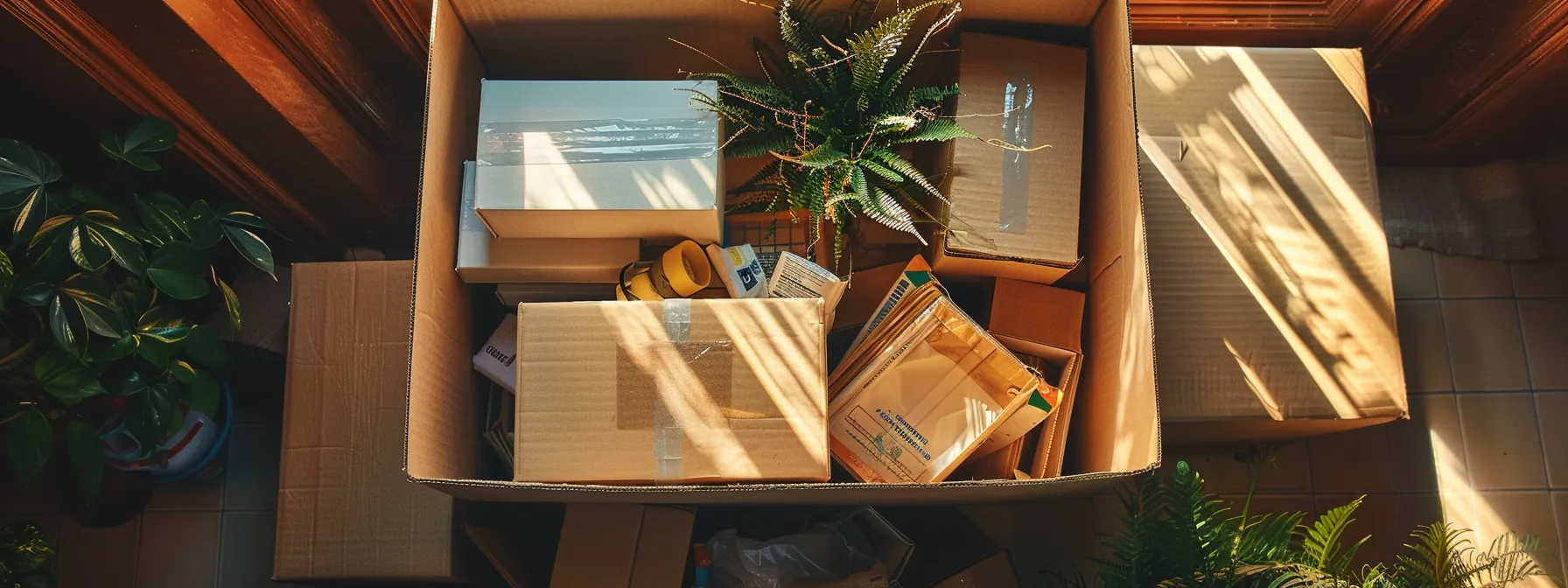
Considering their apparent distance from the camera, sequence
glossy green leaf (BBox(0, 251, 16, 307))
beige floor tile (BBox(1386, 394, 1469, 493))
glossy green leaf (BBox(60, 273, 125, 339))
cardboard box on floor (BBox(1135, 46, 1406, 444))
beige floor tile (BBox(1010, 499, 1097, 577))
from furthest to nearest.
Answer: beige floor tile (BBox(1386, 394, 1469, 493)) < beige floor tile (BBox(1010, 499, 1097, 577)) < cardboard box on floor (BBox(1135, 46, 1406, 444)) < glossy green leaf (BBox(60, 273, 125, 339)) < glossy green leaf (BBox(0, 251, 16, 307))

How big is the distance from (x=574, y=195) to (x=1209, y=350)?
115cm

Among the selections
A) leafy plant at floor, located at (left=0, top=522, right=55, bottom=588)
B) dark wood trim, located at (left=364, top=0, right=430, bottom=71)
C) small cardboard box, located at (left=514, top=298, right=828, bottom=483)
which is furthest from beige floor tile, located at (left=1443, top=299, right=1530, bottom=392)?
leafy plant at floor, located at (left=0, top=522, right=55, bottom=588)

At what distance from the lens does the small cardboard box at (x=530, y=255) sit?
1604 millimetres

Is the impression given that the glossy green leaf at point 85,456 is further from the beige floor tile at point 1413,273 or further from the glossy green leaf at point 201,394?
the beige floor tile at point 1413,273

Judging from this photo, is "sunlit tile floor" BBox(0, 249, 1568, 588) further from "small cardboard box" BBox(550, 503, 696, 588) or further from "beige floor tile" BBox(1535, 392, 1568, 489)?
"small cardboard box" BBox(550, 503, 696, 588)

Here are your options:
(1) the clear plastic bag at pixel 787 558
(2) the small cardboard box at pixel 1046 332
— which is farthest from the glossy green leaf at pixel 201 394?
(2) the small cardboard box at pixel 1046 332

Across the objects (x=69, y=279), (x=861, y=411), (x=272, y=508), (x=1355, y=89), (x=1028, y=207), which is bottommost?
(x=272, y=508)

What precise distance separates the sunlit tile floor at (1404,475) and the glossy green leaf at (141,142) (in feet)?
2.58

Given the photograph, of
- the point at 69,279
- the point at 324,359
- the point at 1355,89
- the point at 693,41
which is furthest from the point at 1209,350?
the point at 69,279

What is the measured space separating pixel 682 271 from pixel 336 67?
0.81 m

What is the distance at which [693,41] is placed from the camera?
5.60 ft

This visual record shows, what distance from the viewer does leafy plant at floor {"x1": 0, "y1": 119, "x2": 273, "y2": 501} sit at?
1.37 m

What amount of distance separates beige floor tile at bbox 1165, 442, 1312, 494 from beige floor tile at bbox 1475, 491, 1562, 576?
0.35 metres

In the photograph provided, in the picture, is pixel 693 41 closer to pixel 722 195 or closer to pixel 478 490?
pixel 722 195
